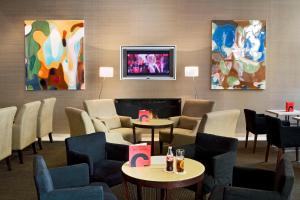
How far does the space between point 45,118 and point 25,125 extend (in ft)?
3.30

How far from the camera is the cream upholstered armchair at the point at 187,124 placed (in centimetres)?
592

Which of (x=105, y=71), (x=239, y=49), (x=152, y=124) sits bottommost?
(x=152, y=124)

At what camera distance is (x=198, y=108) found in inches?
277

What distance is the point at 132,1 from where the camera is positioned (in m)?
7.90

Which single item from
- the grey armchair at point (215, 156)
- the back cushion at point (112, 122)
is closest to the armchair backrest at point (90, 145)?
the grey armchair at point (215, 156)

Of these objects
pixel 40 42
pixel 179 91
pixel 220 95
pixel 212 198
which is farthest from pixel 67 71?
pixel 212 198

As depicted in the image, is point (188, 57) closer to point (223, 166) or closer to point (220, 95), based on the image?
point (220, 95)

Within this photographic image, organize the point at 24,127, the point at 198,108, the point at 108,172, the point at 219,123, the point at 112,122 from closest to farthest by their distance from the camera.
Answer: the point at 108,172
the point at 219,123
the point at 24,127
the point at 112,122
the point at 198,108

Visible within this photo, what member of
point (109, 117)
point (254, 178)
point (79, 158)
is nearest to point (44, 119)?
point (109, 117)

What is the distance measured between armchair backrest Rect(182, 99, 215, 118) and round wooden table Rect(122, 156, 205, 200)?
3.36 meters

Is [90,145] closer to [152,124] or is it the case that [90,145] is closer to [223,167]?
[223,167]

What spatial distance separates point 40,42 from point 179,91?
129 inches

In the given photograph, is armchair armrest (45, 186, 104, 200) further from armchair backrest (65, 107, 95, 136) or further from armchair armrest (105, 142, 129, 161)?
armchair backrest (65, 107, 95, 136)

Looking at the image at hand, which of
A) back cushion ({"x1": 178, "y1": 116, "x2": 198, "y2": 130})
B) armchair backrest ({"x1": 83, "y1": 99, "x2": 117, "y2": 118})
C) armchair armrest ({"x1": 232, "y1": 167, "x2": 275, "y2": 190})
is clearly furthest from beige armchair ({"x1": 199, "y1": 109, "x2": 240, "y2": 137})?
armchair backrest ({"x1": 83, "y1": 99, "x2": 117, "y2": 118})
